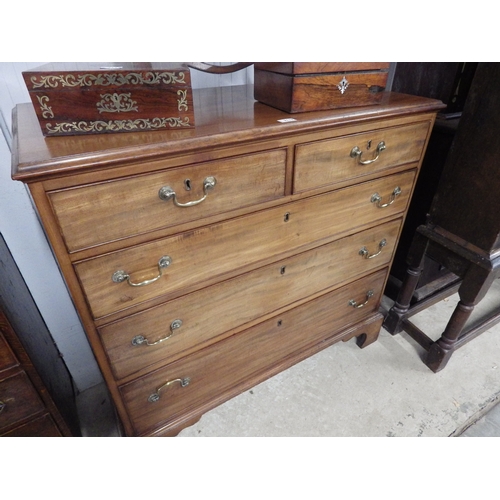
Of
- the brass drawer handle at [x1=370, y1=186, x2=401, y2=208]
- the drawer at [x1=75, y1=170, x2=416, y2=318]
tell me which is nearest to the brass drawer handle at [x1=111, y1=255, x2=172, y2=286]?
the drawer at [x1=75, y1=170, x2=416, y2=318]

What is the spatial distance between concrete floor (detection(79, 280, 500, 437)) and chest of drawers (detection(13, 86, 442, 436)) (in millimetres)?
198

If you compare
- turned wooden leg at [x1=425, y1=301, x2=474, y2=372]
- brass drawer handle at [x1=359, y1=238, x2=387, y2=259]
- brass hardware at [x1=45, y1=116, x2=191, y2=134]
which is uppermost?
brass hardware at [x1=45, y1=116, x2=191, y2=134]

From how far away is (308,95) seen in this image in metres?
0.97

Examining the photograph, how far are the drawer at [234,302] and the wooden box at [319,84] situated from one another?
47 centimetres

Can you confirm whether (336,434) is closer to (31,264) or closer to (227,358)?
(227,358)

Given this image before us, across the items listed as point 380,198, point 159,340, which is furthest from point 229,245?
point 380,198

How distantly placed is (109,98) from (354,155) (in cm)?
70

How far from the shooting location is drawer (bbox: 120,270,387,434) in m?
1.14

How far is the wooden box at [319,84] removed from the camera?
3.09 feet

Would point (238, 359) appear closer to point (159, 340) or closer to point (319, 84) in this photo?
point (159, 340)

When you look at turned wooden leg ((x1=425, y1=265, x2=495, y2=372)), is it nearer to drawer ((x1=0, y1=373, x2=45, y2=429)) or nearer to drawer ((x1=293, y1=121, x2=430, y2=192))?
drawer ((x1=293, y1=121, x2=430, y2=192))

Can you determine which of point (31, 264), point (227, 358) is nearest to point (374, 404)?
point (227, 358)

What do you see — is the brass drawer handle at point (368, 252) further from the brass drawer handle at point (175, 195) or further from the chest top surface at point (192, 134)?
the brass drawer handle at point (175, 195)

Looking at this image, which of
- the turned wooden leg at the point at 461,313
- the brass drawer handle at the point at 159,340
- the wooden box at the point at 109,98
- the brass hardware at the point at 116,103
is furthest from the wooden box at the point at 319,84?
the turned wooden leg at the point at 461,313
